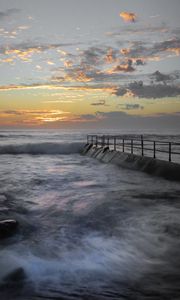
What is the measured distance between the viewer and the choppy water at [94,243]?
5414mm

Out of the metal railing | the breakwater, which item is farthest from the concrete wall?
the metal railing

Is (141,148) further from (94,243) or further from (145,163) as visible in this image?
(94,243)

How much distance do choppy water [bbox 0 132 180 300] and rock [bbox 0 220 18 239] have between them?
20cm

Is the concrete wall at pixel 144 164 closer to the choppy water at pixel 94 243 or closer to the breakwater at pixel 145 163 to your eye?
the breakwater at pixel 145 163

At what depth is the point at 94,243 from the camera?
7.73 m

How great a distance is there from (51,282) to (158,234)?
358cm

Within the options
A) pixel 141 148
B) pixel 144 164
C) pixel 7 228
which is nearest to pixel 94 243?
pixel 7 228

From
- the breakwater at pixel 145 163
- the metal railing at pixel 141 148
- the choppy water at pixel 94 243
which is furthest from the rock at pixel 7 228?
the breakwater at pixel 145 163

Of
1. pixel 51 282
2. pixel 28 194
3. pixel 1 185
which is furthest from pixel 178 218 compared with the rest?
pixel 1 185

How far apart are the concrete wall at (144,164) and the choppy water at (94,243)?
4.47 feet

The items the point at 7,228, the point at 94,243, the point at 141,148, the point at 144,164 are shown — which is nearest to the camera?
the point at 94,243

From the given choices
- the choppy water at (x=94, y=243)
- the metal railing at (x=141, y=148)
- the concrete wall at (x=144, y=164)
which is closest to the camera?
the choppy water at (x=94, y=243)

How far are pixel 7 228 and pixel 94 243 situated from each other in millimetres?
2470

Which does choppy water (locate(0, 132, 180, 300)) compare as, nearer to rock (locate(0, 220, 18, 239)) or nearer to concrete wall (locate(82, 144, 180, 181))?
rock (locate(0, 220, 18, 239))
